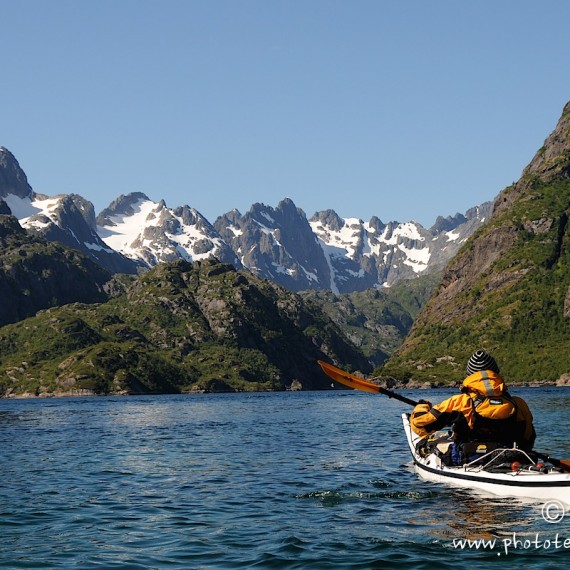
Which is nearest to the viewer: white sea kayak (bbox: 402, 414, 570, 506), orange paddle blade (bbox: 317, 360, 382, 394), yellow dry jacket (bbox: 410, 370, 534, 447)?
white sea kayak (bbox: 402, 414, 570, 506)

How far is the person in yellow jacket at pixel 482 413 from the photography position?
93.8 feet

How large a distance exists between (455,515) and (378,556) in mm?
6261

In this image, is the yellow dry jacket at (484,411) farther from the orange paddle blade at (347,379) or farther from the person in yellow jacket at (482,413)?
the orange paddle blade at (347,379)

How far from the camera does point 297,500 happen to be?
32031 millimetres

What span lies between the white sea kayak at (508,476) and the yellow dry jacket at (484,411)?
0.79m

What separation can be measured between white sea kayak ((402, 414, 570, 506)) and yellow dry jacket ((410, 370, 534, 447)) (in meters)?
0.79

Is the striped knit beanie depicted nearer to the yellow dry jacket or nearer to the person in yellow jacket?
the person in yellow jacket

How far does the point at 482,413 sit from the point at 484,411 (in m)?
0.12

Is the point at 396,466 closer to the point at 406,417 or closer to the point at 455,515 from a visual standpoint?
the point at 406,417

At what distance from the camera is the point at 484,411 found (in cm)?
2870

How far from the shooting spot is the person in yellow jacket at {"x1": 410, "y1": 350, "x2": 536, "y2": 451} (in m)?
28.6

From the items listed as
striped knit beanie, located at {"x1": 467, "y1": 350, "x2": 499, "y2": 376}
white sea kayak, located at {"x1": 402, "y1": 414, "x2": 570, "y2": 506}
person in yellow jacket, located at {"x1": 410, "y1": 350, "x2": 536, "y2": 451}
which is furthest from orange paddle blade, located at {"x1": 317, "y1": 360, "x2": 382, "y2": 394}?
person in yellow jacket, located at {"x1": 410, "y1": 350, "x2": 536, "y2": 451}

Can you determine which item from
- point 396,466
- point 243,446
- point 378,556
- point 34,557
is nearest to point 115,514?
point 34,557

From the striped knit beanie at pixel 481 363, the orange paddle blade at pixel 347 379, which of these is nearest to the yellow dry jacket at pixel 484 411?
the striped knit beanie at pixel 481 363
